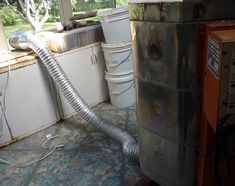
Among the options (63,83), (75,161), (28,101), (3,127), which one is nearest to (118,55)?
(63,83)

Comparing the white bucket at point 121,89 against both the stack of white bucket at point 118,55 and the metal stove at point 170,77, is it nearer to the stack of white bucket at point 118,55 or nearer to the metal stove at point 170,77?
the stack of white bucket at point 118,55

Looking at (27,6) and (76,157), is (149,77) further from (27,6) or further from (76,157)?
(27,6)

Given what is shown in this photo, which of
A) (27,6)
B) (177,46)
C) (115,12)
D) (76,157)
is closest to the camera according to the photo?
(177,46)

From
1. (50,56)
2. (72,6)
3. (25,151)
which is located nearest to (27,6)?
(72,6)

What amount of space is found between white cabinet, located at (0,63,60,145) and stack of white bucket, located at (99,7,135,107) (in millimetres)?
670

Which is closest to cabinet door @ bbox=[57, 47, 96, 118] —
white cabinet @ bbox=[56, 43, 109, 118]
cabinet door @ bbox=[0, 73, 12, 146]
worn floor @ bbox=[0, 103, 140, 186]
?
white cabinet @ bbox=[56, 43, 109, 118]

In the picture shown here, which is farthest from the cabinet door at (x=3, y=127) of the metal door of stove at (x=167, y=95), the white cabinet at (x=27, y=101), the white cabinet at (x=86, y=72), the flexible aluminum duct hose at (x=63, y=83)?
the metal door of stove at (x=167, y=95)

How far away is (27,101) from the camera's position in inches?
93.0

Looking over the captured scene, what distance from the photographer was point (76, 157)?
2.06m

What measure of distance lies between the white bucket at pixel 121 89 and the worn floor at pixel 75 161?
283 mm

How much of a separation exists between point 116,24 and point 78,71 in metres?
0.64

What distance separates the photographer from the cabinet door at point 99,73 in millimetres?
2760

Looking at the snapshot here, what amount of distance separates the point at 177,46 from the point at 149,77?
0.24m

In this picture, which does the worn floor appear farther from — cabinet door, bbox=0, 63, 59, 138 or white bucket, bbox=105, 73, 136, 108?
white bucket, bbox=105, 73, 136, 108
